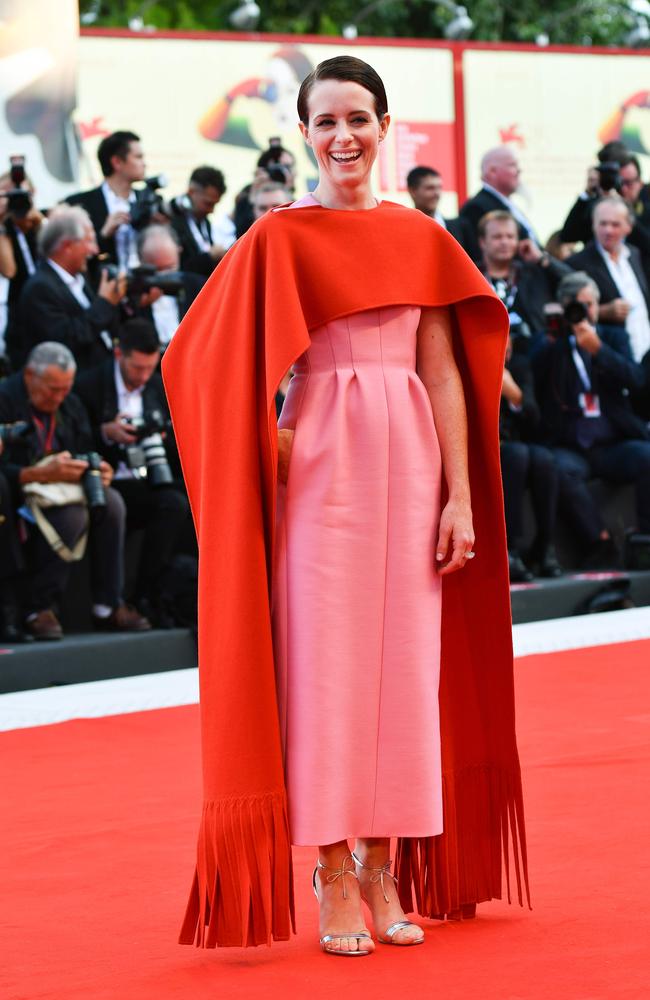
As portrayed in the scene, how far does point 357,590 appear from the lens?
2898 mm

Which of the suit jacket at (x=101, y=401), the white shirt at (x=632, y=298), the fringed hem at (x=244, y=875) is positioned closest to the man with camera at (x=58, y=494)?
the suit jacket at (x=101, y=401)

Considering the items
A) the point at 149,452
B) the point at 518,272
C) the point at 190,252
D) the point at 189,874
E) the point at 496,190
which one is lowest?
the point at 189,874

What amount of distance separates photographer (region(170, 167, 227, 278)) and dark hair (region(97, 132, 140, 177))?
1.09 ft

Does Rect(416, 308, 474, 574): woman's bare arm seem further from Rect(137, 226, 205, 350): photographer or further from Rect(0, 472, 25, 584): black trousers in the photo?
Rect(137, 226, 205, 350): photographer

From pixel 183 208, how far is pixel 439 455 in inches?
194

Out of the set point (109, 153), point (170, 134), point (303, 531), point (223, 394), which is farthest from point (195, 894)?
point (170, 134)

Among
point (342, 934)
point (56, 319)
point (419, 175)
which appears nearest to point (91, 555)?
point (56, 319)

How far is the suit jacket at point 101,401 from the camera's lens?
660 centimetres

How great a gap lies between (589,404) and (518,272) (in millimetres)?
718

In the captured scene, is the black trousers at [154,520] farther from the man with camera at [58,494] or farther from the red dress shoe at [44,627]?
the red dress shoe at [44,627]

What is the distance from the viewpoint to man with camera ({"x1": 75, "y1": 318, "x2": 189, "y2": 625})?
6531 millimetres

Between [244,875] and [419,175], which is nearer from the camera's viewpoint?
[244,875]

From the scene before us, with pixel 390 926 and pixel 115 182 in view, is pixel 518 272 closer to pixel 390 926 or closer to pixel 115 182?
pixel 115 182

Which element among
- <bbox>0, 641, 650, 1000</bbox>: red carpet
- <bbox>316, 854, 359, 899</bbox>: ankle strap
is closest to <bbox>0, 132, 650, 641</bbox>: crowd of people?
<bbox>0, 641, 650, 1000</bbox>: red carpet
